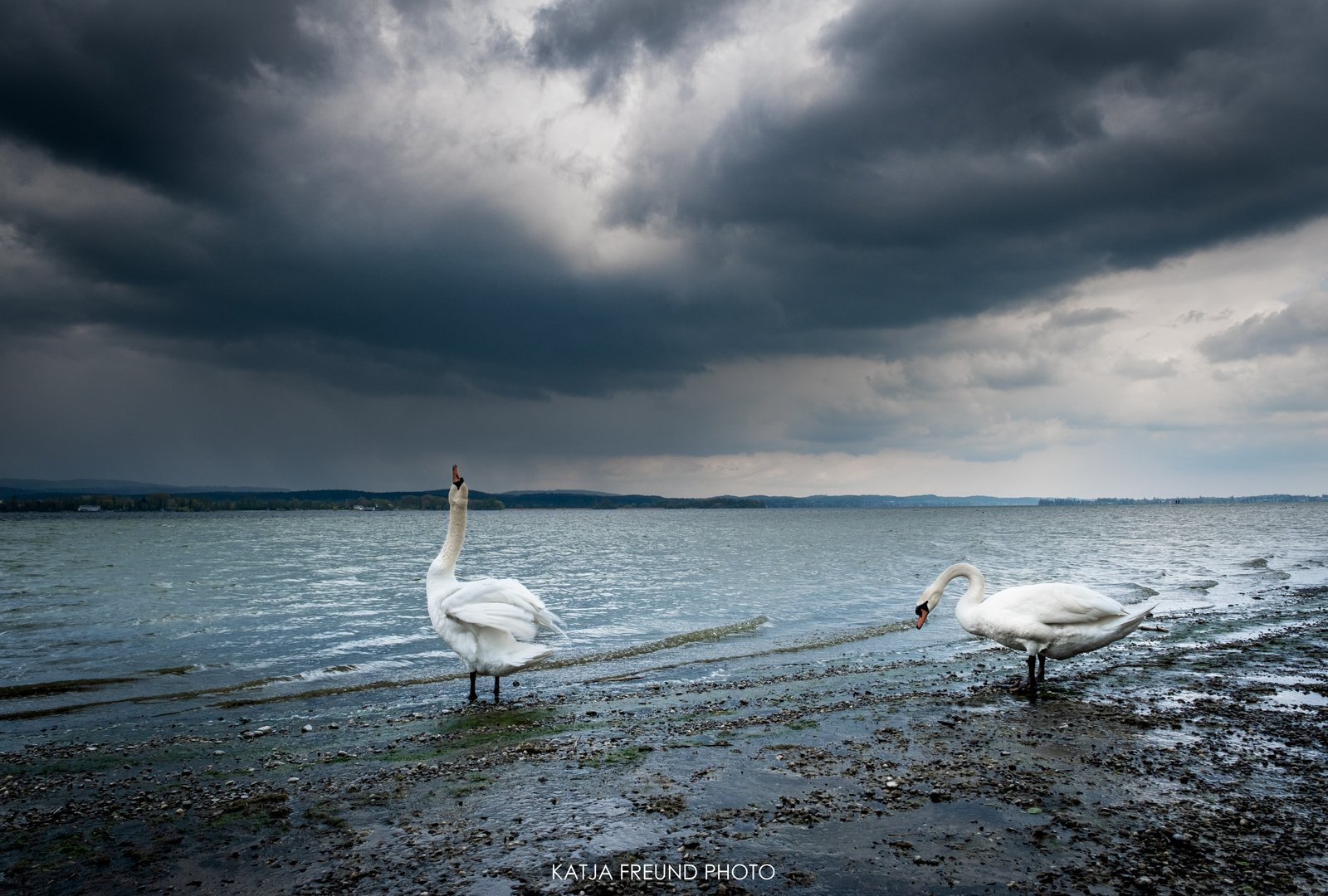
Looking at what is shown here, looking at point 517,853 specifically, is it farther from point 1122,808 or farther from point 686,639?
point 686,639

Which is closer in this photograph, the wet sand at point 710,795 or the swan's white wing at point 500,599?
the wet sand at point 710,795

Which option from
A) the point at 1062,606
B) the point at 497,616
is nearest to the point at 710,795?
the point at 497,616

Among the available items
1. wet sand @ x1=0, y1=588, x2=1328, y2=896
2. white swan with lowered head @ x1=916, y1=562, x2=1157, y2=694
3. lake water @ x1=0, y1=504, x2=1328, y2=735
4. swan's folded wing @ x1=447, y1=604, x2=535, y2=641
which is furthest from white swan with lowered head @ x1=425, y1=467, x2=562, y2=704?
white swan with lowered head @ x1=916, y1=562, x2=1157, y2=694

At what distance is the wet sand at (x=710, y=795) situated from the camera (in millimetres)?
4707

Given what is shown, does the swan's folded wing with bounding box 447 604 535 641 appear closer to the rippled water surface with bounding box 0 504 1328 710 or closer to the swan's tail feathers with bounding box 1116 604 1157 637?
the rippled water surface with bounding box 0 504 1328 710

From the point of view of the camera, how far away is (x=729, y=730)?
825 centimetres

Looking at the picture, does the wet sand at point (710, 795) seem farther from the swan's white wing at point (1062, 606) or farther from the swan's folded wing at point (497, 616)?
the swan's folded wing at point (497, 616)

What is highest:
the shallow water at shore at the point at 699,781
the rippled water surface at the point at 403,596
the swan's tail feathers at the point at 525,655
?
the swan's tail feathers at the point at 525,655

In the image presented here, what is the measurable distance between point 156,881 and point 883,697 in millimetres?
8504

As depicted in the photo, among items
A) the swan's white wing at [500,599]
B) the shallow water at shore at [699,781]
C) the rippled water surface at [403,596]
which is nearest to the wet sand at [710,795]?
the shallow water at shore at [699,781]

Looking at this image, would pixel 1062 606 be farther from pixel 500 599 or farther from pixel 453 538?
pixel 453 538

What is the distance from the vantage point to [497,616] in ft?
31.6

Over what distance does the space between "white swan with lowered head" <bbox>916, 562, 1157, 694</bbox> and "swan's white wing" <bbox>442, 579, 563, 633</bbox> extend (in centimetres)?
670

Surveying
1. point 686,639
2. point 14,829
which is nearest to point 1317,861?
point 14,829
